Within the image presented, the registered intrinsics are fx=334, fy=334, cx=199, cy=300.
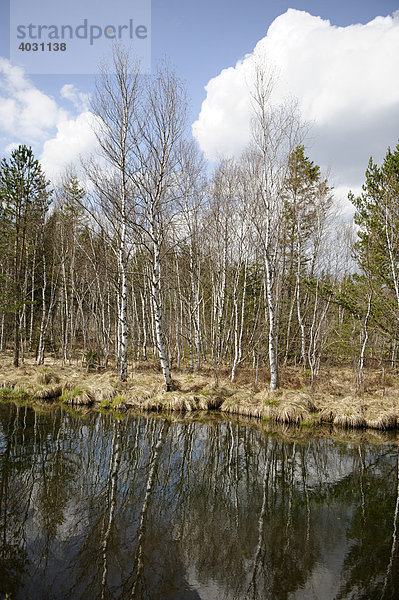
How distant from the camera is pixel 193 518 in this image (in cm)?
530

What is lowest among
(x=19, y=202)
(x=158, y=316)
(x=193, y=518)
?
(x=193, y=518)

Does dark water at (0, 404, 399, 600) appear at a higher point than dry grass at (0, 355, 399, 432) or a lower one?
lower

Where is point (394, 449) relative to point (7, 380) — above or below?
below

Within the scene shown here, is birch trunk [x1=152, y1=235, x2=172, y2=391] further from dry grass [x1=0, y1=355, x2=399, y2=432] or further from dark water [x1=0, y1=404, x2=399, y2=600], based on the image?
dark water [x1=0, y1=404, x2=399, y2=600]

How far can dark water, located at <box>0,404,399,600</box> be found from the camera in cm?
394

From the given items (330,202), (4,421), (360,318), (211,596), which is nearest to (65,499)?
(211,596)

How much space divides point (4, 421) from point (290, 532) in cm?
858

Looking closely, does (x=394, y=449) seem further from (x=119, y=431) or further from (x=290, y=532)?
(x=119, y=431)

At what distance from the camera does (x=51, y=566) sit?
13.3ft

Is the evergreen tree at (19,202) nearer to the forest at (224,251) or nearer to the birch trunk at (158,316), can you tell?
the forest at (224,251)

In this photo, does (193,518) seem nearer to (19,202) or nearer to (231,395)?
(231,395)

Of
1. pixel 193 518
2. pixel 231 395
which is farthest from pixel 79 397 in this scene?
pixel 193 518

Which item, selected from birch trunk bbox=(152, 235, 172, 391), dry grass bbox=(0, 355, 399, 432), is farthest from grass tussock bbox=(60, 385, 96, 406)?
birch trunk bbox=(152, 235, 172, 391)

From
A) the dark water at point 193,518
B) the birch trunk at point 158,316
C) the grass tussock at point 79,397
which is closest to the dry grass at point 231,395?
the grass tussock at point 79,397
